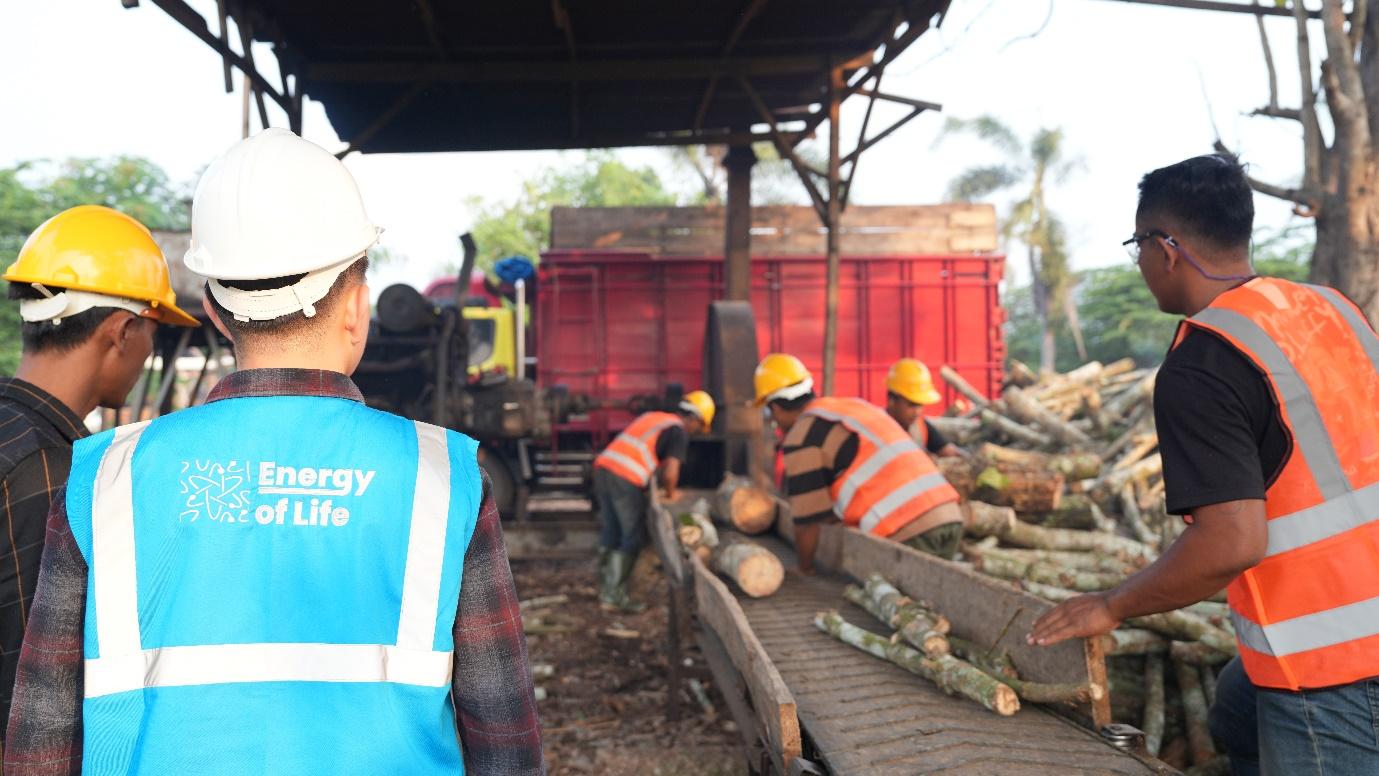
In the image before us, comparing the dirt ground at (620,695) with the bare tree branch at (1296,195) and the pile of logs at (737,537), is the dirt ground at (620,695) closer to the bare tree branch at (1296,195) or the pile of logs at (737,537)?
the pile of logs at (737,537)

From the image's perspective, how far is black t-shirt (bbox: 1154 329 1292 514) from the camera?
1927 mm

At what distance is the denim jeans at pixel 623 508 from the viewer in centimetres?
802

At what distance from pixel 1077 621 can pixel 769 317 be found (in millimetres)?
8599

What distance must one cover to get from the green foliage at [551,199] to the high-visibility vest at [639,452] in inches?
961

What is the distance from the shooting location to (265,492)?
3.95ft

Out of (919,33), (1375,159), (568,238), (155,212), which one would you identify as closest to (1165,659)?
(1375,159)

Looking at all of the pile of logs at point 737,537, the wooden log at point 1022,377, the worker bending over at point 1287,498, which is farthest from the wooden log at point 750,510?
the wooden log at point 1022,377

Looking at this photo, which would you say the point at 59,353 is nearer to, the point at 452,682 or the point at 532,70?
the point at 452,682

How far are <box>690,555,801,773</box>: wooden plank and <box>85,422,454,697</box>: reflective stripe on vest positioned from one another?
1671 millimetres

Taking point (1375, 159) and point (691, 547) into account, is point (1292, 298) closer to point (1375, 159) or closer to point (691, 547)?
point (1375, 159)

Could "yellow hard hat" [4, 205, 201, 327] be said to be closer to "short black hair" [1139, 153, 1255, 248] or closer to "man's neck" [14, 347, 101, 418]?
"man's neck" [14, 347, 101, 418]

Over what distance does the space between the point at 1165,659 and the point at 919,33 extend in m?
A: 4.99

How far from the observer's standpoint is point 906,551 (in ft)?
14.1

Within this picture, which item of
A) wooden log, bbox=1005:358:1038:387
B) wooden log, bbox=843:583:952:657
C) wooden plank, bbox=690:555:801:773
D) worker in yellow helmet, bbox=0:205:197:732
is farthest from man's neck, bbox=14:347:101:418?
wooden log, bbox=1005:358:1038:387
